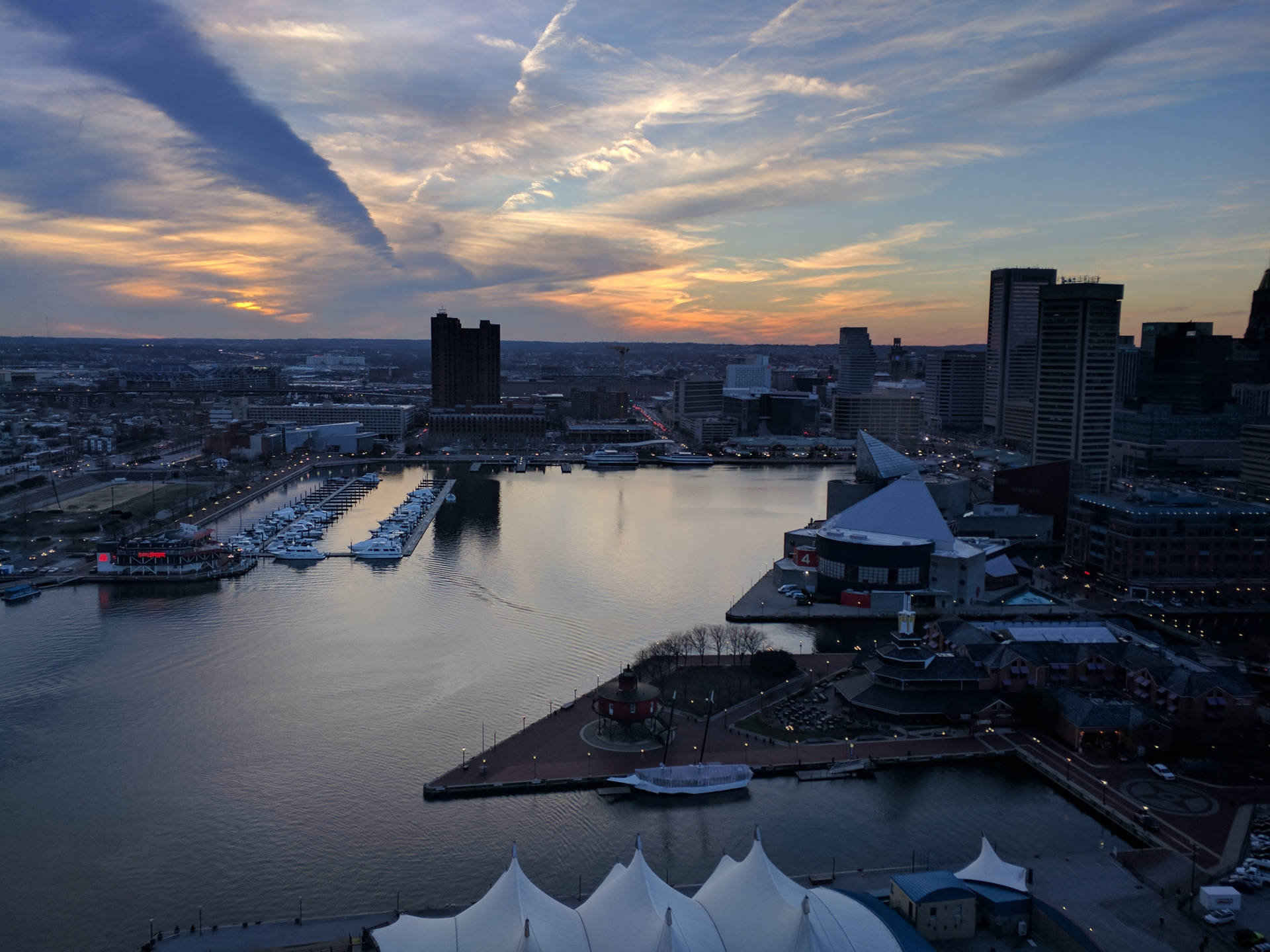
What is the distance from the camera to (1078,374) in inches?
889

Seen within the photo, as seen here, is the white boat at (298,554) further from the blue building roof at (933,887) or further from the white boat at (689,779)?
the blue building roof at (933,887)

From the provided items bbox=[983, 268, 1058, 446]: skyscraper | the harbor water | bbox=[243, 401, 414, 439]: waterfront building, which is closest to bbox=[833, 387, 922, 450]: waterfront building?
bbox=[983, 268, 1058, 446]: skyscraper

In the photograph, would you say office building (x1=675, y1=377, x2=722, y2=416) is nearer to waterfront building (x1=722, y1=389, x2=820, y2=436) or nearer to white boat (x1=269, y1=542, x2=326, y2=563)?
waterfront building (x1=722, y1=389, x2=820, y2=436)

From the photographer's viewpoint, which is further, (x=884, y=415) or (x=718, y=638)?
(x=884, y=415)

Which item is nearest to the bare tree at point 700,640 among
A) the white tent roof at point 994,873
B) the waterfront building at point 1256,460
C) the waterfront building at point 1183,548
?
the white tent roof at point 994,873

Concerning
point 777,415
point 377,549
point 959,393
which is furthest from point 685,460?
point 959,393

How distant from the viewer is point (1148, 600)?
43.2ft

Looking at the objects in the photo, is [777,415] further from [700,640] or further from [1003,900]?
[1003,900]

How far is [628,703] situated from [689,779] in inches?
36.7

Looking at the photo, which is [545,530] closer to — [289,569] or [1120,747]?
[289,569]

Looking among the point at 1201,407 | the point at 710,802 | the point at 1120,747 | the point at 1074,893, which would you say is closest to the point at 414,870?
the point at 710,802

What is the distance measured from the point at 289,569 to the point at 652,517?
745 cm

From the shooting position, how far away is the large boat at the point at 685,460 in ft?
99.3

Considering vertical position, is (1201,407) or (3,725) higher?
(1201,407)
